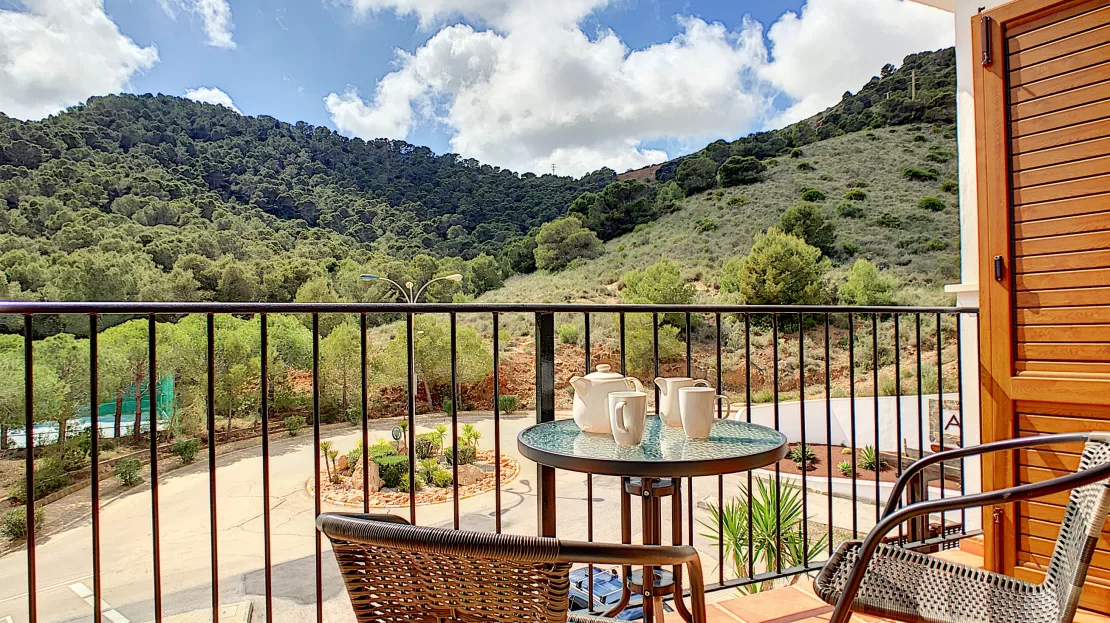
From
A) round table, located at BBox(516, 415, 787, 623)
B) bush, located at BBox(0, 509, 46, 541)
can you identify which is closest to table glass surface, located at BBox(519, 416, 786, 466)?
round table, located at BBox(516, 415, 787, 623)

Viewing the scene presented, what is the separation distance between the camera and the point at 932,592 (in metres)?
1.17

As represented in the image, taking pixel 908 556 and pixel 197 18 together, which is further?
pixel 197 18

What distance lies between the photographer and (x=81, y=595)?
9.33 meters

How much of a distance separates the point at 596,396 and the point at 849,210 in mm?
25212

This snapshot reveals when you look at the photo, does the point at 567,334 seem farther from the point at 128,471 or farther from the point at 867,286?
the point at 128,471

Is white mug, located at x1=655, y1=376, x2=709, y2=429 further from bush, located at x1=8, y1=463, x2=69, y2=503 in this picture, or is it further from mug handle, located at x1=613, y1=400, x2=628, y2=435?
bush, located at x1=8, y1=463, x2=69, y2=503

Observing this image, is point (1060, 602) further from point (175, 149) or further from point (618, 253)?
point (175, 149)

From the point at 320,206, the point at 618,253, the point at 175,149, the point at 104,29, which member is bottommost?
the point at 618,253

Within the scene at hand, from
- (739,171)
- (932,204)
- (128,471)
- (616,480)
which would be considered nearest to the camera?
(616,480)

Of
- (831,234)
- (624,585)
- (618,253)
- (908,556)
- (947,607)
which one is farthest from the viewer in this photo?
(618,253)

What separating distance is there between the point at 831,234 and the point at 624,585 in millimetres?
24205

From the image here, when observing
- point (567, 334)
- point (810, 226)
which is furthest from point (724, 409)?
point (810, 226)

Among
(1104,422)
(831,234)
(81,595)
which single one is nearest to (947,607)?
(1104,422)

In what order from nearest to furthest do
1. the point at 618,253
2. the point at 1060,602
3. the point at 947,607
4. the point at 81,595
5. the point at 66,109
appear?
the point at 1060,602, the point at 947,607, the point at 81,595, the point at 66,109, the point at 618,253
